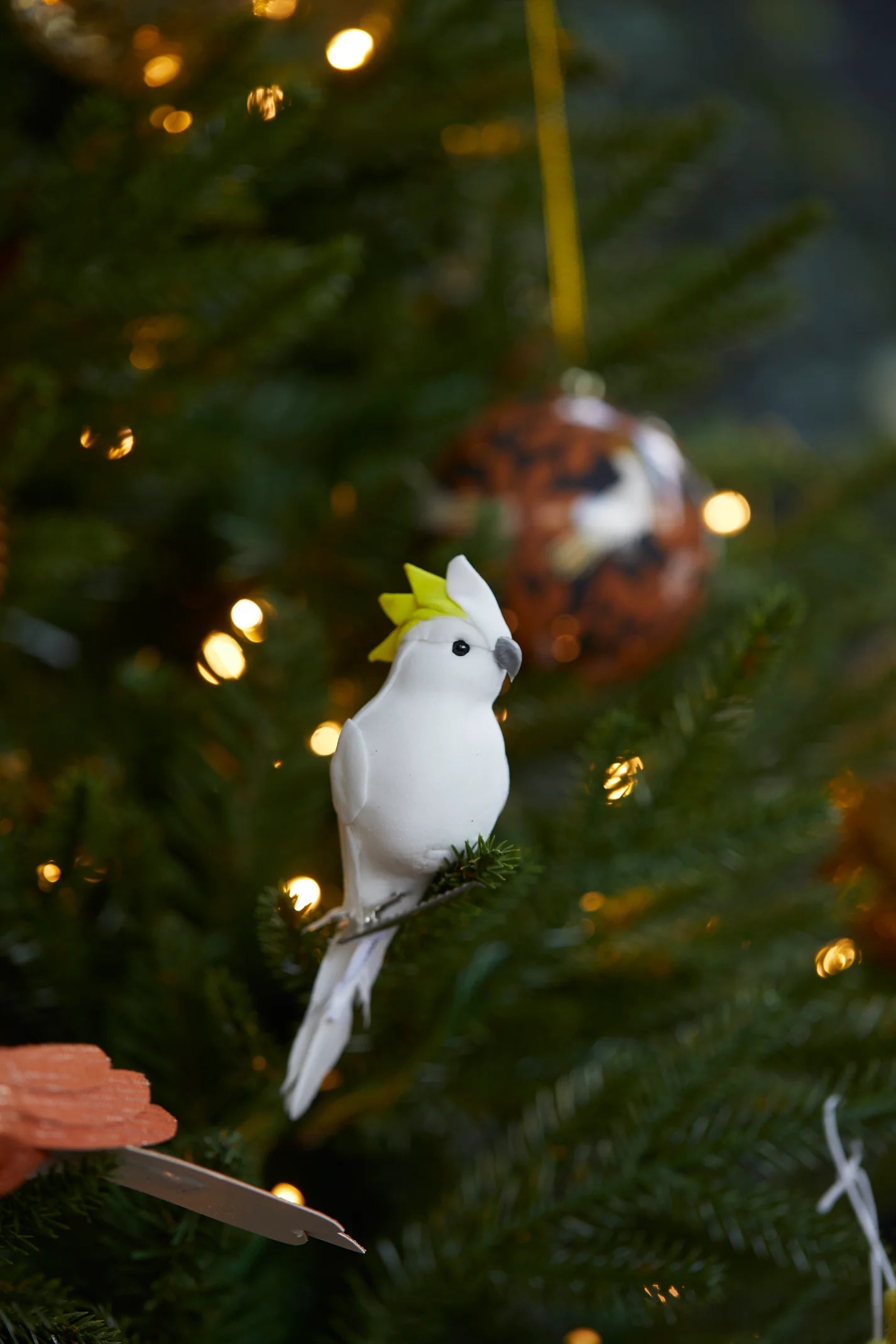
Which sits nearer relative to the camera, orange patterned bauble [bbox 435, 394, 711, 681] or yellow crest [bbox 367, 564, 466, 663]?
yellow crest [bbox 367, 564, 466, 663]

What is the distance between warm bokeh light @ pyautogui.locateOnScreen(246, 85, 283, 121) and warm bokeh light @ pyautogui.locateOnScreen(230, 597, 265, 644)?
0.66ft

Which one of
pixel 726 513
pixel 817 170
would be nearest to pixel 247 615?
pixel 726 513

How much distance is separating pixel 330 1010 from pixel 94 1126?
62mm

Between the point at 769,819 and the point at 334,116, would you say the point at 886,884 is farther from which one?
the point at 334,116

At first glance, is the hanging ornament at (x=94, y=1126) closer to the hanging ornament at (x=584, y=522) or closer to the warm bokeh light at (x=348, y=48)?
the hanging ornament at (x=584, y=522)

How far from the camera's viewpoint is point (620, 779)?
329mm

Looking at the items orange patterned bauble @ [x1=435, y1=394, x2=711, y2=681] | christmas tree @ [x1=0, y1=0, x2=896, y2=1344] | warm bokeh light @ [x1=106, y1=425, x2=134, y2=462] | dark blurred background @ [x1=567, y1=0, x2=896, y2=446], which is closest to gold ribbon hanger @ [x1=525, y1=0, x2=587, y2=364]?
christmas tree @ [x1=0, y1=0, x2=896, y2=1344]

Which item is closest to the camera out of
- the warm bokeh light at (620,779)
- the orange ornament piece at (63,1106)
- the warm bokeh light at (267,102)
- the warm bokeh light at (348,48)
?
the orange ornament piece at (63,1106)

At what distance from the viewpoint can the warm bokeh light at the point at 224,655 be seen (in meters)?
0.44

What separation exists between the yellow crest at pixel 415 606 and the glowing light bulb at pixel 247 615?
14 cm

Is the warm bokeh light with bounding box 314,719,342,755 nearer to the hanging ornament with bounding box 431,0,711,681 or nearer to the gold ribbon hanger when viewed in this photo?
the hanging ornament with bounding box 431,0,711,681

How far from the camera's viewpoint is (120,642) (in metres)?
0.67

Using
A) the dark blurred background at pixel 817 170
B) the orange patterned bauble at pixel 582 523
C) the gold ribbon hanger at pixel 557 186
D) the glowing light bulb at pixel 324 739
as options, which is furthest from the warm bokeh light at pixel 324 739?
the dark blurred background at pixel 817 170

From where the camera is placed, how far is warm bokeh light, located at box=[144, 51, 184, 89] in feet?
1.65
